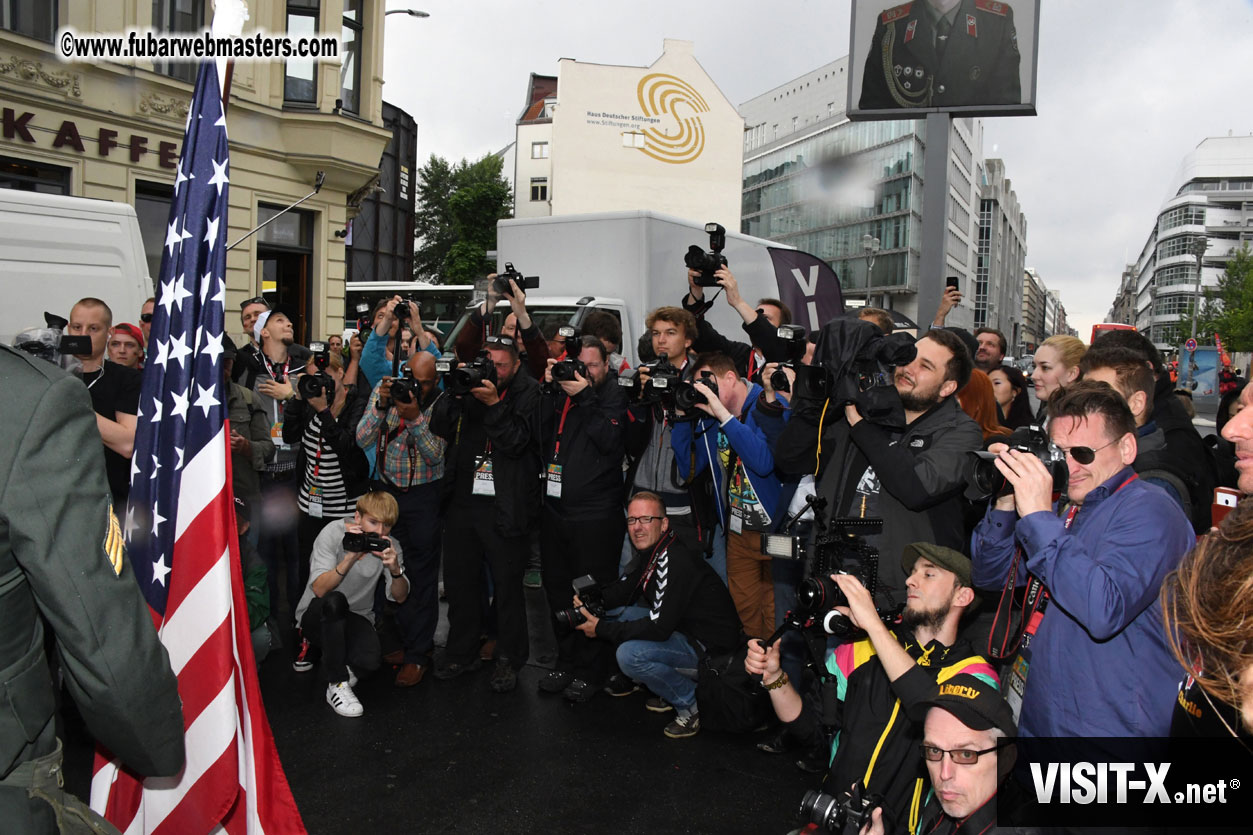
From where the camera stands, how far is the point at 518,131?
188ft

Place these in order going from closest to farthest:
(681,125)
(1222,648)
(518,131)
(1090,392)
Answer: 1. (1222,648)
2. (1090,392)
3. (681,125)
4. (518,131)

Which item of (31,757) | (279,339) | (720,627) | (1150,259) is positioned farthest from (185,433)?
(1150,259)

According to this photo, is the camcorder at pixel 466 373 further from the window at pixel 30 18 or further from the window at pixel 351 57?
the window at pixel 351 57

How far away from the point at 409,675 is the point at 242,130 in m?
11.2

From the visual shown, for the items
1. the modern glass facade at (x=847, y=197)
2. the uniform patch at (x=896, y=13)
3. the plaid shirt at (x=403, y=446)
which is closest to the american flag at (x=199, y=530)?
the plaid shirt at (x=403, y=446)

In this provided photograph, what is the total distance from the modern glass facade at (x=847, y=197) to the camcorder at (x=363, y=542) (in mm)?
14910

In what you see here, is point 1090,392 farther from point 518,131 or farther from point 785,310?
point 518,131

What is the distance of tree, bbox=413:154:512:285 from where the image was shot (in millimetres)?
39281

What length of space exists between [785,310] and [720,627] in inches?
103

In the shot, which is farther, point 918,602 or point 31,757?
point 918,602

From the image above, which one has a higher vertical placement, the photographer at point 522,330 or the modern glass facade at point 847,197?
the modern glass facade at point 847,197

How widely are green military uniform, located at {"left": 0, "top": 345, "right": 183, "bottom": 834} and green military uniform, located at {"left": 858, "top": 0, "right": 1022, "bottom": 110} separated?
10622mm

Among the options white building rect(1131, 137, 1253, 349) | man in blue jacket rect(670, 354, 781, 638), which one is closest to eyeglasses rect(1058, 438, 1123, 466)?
man in blue jacket rect(670, 354, 781, 638)

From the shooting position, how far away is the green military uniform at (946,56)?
10.4m
